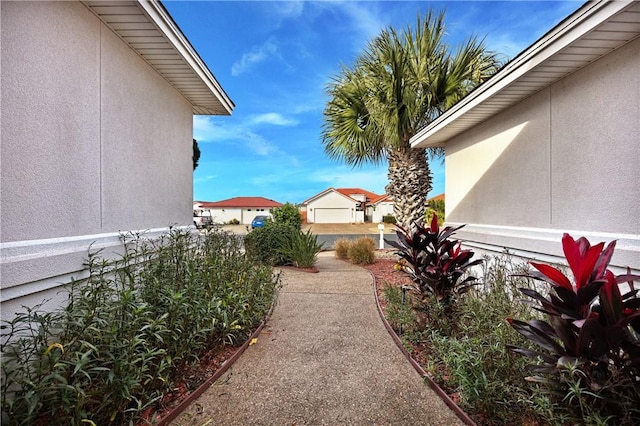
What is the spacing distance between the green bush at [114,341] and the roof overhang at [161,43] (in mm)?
2335

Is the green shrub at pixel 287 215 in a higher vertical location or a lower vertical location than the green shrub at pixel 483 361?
higher

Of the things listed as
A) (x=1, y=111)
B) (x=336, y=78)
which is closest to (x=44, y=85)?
(x=1, y=111)

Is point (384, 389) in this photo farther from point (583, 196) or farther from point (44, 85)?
point (44, 85)

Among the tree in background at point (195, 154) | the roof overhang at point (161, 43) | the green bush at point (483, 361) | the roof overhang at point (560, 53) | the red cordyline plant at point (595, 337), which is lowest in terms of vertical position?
the green bush at point (483, 361)

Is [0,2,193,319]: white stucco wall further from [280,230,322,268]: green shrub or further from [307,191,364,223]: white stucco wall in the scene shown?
[307,191,364,223]: white stucco wall

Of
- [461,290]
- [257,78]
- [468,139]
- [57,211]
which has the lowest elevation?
[461,290]

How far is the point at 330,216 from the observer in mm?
36250

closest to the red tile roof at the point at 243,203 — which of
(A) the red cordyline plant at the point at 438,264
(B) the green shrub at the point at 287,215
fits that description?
(B) the green shrub at the point at 287,215

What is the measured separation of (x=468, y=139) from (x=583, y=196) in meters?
2.91

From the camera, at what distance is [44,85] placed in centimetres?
244

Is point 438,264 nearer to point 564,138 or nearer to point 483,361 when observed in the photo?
point 483,361

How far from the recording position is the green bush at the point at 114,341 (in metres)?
1.60

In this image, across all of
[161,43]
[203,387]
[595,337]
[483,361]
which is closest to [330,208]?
[161,43]

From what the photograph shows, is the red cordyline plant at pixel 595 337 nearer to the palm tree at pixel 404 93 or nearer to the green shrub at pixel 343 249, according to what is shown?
the palm tree at pixel 404 93
